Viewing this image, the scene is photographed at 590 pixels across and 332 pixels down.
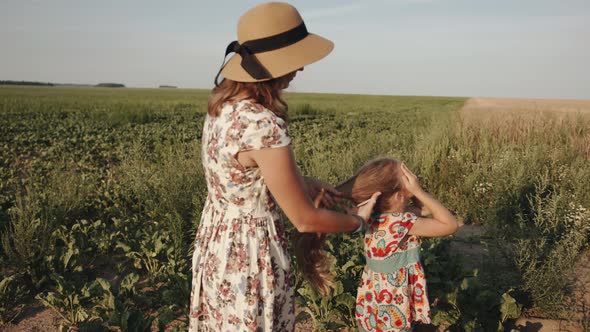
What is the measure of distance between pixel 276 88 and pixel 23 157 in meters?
10.3

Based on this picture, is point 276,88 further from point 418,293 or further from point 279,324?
point 418,293

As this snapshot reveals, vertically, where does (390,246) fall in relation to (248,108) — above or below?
below

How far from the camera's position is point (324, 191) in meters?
1.83

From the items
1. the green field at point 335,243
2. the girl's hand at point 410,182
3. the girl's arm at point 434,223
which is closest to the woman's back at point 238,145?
the green field at point 335,243

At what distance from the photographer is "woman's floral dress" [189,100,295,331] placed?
4.74ft

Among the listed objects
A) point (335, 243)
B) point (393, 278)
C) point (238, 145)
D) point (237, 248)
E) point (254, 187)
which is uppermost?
point (238, 145)

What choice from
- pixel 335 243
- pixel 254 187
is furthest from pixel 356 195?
pixel 335 243

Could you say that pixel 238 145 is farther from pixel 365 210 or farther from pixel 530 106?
pixel 530 106

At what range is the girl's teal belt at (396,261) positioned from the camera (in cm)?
209

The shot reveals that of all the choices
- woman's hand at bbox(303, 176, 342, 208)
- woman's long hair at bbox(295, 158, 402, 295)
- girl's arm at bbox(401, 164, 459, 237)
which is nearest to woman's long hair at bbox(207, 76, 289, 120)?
woman's hand at bbox(303, 176, 342, 208)

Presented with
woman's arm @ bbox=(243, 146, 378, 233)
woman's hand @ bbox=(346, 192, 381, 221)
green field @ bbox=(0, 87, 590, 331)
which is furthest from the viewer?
green field @ bbox=(0, 87, 590, 331)

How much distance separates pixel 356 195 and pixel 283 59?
821mm

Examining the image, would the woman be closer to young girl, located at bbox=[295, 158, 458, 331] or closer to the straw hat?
the straw hat

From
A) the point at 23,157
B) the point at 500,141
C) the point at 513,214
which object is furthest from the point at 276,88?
the point at 23,157
